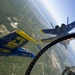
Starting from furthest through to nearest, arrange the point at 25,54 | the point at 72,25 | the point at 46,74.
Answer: the point at 46,74, the point at 72,25, the point at 25,54

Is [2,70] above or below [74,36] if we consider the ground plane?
above

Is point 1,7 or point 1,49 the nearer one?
point 1,49

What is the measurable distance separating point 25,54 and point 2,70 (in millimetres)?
86434

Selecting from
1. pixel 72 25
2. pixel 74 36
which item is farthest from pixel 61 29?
pixel 74 36

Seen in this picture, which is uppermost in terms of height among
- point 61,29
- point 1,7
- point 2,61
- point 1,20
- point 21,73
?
point 1,7

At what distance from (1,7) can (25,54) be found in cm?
18902

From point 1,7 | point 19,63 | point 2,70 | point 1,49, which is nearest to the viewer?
point 1,49

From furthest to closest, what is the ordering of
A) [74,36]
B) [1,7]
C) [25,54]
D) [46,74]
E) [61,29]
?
1. [1,7]
2. [46,74]
3. [61,29]
4. [25,54]
5. [74,36]

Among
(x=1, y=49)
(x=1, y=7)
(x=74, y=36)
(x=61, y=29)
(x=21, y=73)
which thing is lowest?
(x=74, y=36)

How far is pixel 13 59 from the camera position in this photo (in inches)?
4791

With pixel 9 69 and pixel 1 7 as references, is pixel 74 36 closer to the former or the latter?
pixel 9 69

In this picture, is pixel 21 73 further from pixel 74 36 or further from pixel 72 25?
pixel 74 36

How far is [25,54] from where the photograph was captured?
19625 millimetres

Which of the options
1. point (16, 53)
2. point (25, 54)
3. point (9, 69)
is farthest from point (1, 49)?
point (9, 69)
